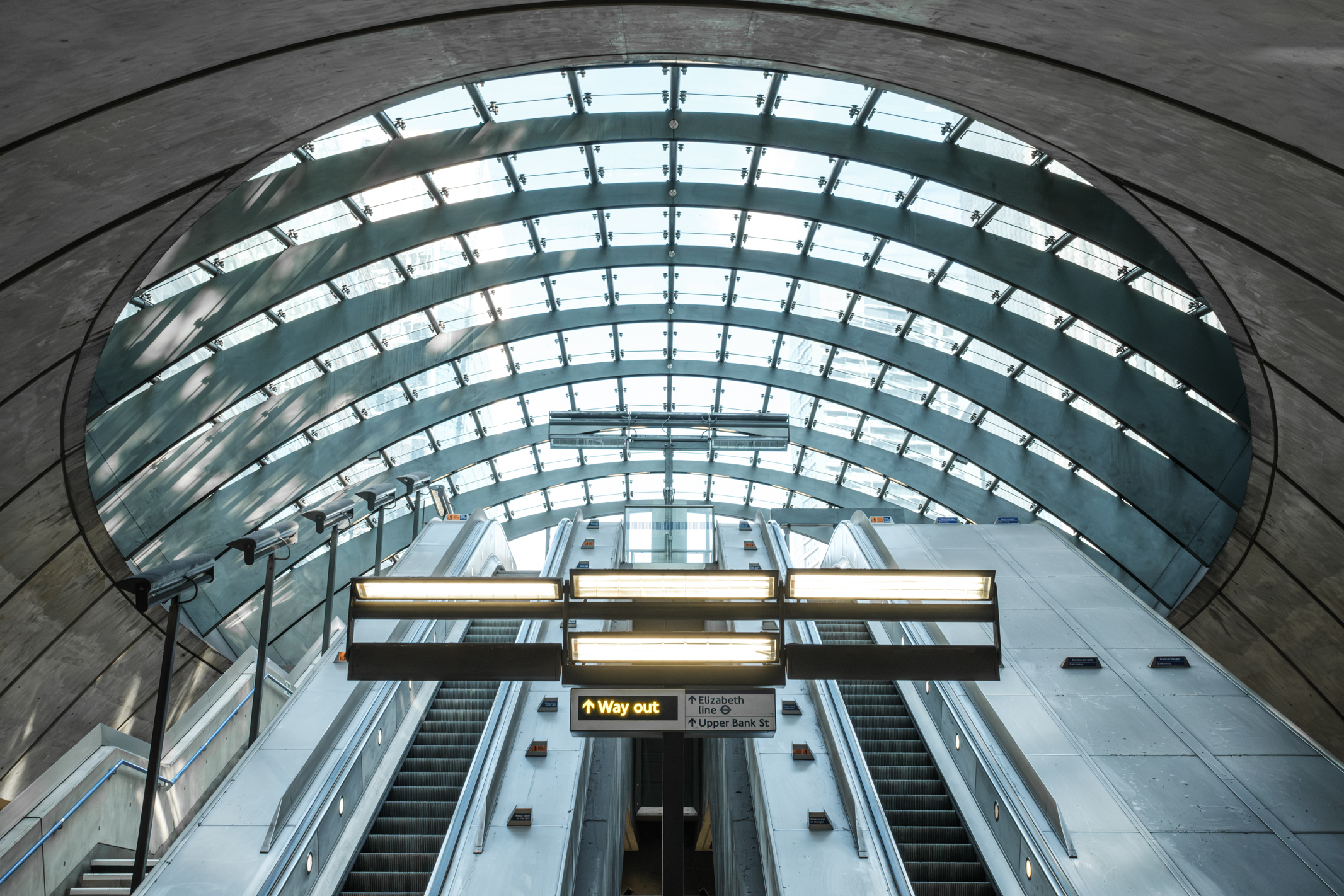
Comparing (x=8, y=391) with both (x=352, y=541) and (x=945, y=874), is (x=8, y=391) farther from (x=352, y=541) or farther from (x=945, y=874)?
(x=352, y=541)

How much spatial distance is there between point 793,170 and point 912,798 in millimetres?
15196

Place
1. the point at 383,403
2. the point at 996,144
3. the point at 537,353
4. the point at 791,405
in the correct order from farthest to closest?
1. the point at 791,405
2. the point at 537,353
3. the point at 383,403
4. the point at 996,144

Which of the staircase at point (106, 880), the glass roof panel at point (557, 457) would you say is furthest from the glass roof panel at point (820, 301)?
the staircase at point (106, 880)

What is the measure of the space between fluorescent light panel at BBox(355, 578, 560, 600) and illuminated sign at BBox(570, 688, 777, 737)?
1295 millimetres

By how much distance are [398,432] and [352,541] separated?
6.50 metres

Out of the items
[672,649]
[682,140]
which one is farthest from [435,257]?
[672,649]

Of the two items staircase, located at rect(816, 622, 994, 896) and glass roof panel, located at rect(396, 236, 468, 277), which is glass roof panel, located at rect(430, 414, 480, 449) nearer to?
glass roof panel, located at rect(396, 236, 468, 277)

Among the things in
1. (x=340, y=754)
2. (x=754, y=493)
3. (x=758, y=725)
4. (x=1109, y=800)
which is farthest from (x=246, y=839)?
(x=754, y=493)

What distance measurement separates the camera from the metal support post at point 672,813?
260 inches

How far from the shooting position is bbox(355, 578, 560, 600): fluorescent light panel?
7871 millimetres

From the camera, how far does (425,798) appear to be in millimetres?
11203

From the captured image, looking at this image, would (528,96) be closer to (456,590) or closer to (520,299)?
(520,299)

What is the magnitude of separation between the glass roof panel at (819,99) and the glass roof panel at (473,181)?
6.68 metres

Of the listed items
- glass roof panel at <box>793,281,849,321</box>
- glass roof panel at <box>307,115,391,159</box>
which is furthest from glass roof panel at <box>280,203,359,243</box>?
glass roof panel at <box>793,281,849,321</box>
